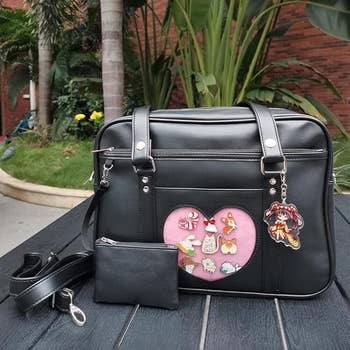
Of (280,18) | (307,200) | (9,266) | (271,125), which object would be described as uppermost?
(280,18)

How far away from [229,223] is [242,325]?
0.67 feet

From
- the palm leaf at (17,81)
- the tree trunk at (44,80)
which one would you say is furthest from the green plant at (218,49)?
the palm leaf at (17,81)

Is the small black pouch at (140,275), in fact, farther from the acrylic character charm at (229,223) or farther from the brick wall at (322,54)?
the brick wall at (322,54)

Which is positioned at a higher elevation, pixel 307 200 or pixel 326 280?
pixel 307 200

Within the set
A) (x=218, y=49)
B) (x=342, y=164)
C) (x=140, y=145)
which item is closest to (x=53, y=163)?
(x=218, y=49)

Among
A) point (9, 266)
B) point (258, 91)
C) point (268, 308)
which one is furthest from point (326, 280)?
point (258, 91)

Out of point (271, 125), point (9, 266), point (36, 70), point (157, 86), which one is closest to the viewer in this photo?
point (271, 125)

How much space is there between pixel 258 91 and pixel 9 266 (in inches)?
155

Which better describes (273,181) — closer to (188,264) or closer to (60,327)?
(188,264)

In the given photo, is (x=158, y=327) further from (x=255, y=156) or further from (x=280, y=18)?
(x=280, y=18)

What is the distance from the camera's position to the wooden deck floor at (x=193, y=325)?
709 mm

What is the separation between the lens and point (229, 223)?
2.84ft

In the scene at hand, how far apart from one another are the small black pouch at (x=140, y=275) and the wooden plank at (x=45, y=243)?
261 mm

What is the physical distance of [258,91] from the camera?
15.0 ft
